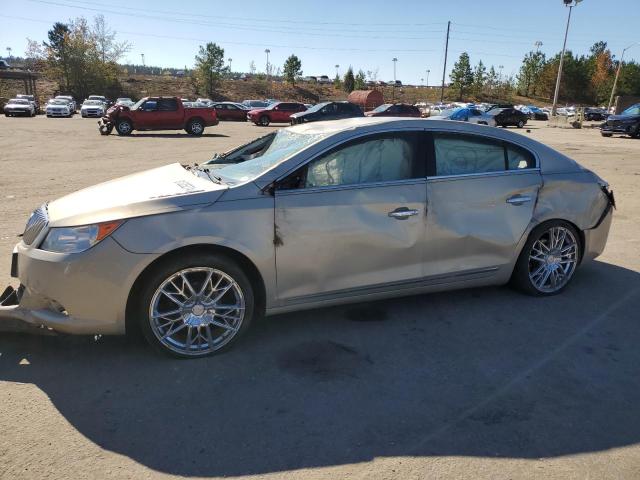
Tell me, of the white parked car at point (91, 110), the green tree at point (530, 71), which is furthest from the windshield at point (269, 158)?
the green tree at point (530, 71)

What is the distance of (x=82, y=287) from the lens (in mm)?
3127

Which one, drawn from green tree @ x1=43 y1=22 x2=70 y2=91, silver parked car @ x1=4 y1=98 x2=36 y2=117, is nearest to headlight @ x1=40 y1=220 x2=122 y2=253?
silver parked car @ x1=4 y1=98 x2=36 y2=117

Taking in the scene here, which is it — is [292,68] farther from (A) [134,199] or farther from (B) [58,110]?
(A) [134,199]

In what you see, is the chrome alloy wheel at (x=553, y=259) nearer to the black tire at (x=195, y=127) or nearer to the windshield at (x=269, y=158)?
the windshield at (x=269, y=158)

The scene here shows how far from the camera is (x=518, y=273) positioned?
4.52m

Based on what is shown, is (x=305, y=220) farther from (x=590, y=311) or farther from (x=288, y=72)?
(x=288, y=72)

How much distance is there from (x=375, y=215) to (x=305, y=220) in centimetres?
55

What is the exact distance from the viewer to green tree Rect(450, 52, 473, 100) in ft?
278

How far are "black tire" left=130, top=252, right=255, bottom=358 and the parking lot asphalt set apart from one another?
0.10m

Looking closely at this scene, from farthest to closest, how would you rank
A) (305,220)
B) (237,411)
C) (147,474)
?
(305,220), (237,411), (147,474)

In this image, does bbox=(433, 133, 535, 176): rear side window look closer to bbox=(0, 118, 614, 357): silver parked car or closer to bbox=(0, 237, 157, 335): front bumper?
bbox=(0, 118, 614, 357): silver parked car

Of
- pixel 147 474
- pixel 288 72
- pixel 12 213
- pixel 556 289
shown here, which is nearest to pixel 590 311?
pixel 556 289

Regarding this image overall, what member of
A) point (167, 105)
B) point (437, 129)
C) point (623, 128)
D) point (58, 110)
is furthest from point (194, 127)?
point (437, 129)

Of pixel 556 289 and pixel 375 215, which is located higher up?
pixel 375 215
